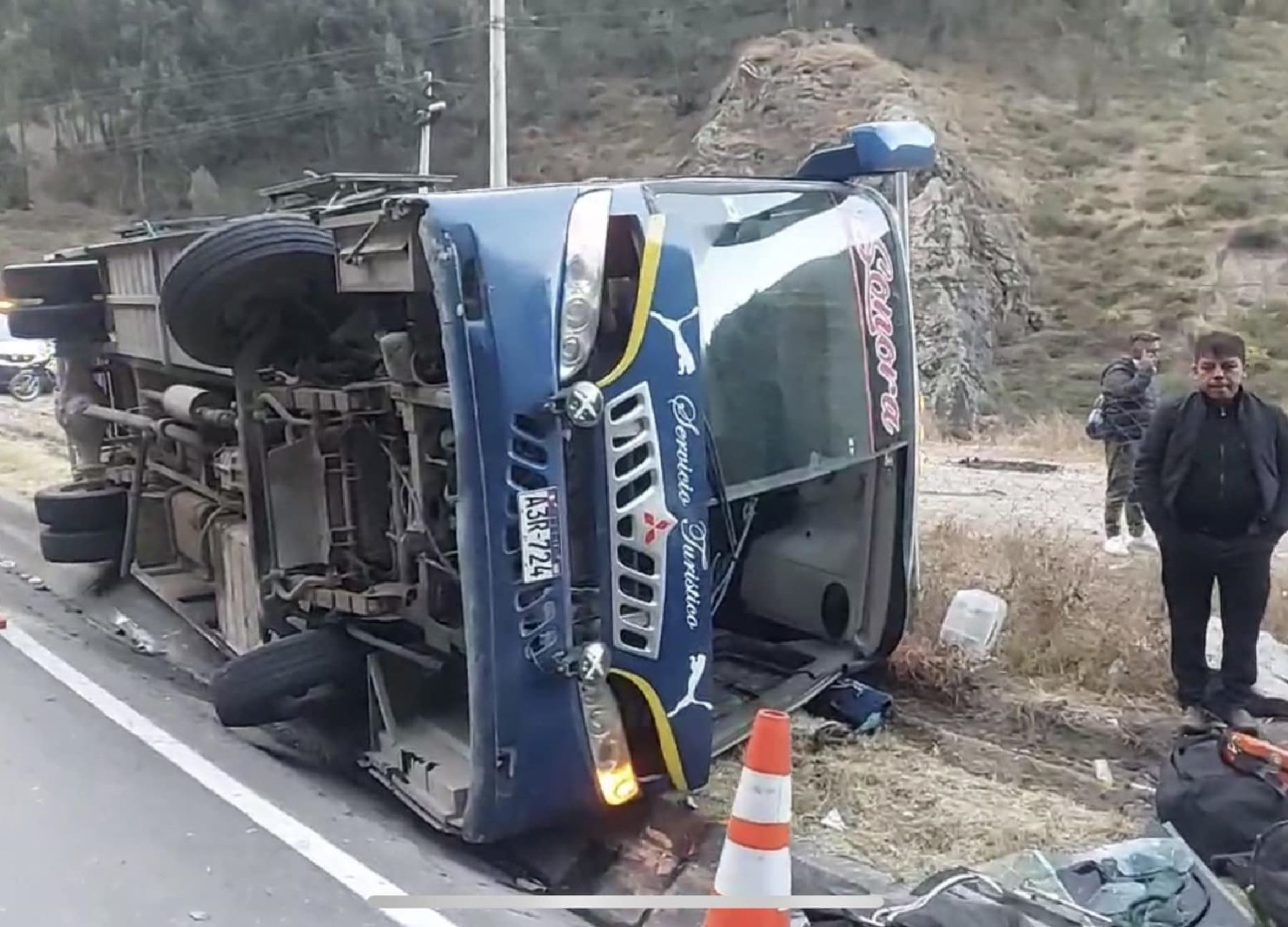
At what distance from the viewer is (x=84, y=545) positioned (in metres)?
7.59

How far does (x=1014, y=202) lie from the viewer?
3419 centimetres

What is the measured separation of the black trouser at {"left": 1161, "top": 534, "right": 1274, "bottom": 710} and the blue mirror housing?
5.68 feet

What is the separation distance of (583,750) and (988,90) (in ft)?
131

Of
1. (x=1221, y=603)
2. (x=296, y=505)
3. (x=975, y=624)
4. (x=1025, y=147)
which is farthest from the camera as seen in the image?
(x=1025, y=147)

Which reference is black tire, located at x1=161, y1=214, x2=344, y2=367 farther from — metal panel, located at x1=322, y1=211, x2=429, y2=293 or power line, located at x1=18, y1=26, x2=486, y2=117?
power line, located at x1=18, y1=26, x2=486, y2=117

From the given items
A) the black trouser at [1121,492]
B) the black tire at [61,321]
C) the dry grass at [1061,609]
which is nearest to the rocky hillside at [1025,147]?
the black trouser at [1121,492]

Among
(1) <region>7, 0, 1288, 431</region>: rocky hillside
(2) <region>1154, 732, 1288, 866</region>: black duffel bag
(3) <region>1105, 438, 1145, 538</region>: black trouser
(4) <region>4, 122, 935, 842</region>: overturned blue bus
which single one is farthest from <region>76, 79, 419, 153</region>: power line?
(2) <region>1154, 732, 1288, 866</region>: black duffel bag

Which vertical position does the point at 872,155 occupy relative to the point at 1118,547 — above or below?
above

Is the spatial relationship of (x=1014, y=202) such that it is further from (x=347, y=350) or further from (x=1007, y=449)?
(x=347, y=350)

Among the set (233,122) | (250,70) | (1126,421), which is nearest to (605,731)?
(1126,421)

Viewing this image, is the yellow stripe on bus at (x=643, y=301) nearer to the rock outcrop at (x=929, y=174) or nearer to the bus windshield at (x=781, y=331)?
the bus windshield at (x=781, y=331)

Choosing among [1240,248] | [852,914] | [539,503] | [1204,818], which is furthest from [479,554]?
[1240,248]

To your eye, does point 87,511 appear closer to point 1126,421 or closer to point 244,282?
point 244,282

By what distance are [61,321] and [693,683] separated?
4.82 meters
